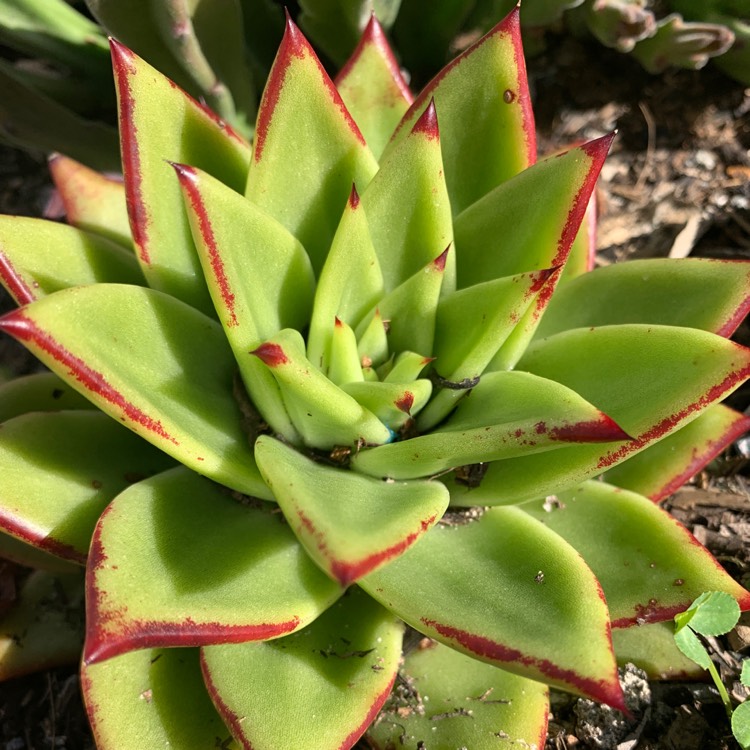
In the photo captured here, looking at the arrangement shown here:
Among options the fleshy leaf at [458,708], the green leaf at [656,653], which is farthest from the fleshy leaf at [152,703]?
the green leaf at [656,653]

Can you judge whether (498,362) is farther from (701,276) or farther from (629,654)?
(629,654)

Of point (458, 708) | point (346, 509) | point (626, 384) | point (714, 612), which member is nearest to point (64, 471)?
point (346, 509)

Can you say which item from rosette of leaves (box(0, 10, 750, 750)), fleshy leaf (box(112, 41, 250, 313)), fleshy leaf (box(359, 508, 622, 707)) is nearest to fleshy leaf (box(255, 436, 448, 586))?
rosette of leaves (box(0, 10, 750, 750))

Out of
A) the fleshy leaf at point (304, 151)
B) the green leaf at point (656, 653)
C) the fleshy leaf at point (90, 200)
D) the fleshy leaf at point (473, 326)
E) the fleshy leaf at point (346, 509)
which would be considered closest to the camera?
the fleshy leaf at point (346, 509)

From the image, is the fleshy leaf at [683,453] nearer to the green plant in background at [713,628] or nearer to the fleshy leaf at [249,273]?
the green plant in background at [713,628]

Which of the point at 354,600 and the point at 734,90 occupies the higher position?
the point at 734,90

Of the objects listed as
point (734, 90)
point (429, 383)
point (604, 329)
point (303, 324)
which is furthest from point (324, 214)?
point (734, 90)

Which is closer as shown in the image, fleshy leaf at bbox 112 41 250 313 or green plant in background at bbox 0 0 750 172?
fleshy leaf at bbox 112 41 250 313

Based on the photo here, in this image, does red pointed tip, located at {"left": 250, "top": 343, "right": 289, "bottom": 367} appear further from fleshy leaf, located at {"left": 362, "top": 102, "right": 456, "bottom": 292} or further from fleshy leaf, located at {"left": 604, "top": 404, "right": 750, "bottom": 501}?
fleshy leaf, located at {"left": 604, "top": 404, "right": 750, "bottom": 501}
